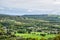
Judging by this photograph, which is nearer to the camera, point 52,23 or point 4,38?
point 4,38

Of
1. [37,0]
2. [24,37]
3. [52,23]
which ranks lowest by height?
[24,37]

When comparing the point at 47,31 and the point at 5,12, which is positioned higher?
the point at 5,12

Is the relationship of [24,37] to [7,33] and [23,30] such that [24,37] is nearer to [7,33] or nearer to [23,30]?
[23,30]

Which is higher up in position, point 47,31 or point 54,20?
point 54,20

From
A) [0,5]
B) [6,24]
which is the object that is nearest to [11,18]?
[6,24]

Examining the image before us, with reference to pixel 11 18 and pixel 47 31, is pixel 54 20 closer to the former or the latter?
pixel 47 31

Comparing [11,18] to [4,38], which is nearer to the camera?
[4,38]

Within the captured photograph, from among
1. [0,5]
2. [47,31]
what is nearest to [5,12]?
[0,5]
